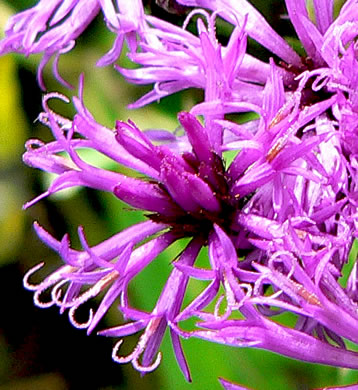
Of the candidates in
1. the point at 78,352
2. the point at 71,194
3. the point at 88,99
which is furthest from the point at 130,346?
the point at 88,99

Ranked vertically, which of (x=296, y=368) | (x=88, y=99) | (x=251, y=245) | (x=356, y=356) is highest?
(x=88, y=99)

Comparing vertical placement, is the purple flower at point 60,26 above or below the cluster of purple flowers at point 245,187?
above

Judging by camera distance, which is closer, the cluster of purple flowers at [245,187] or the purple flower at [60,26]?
the cluster of purple flowers at [245,187]

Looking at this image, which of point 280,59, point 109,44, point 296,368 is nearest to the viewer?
point 280,59

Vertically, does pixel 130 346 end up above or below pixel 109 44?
below

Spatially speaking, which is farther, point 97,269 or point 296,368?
point 296,368

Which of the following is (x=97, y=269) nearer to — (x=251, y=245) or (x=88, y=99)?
(x=251, y=245)
